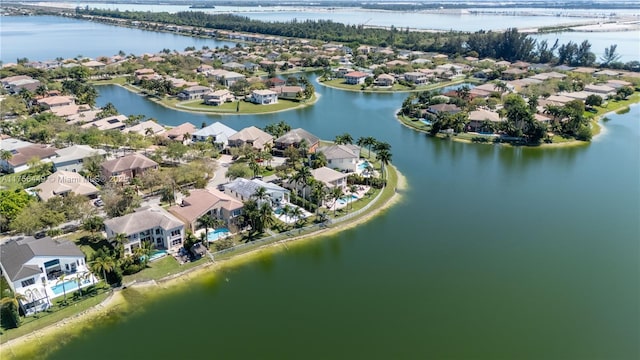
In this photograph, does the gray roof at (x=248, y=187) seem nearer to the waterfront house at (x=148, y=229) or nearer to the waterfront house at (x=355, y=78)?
the waterfront house at (x=148, y=229)

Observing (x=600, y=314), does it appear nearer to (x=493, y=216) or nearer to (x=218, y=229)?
(x=493, y=216)

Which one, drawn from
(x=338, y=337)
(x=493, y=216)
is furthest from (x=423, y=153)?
(x=338, y=337)

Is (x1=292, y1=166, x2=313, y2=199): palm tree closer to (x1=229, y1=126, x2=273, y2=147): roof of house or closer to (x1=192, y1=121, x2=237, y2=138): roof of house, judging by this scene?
(x1=229, y1=126, x2=273, y2=147): roof of house

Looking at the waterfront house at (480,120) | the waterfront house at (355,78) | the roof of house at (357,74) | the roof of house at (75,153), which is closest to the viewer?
the roof of house at (75,153)

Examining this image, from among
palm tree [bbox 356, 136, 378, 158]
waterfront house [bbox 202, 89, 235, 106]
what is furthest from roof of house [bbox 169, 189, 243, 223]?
waterfront house [bbox 202, 89, 235, 106]

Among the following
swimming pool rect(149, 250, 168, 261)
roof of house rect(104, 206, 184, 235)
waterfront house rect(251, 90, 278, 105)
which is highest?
waterfront house rect(251, 90, 278, 105)

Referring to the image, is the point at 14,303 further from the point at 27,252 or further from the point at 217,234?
the point at 217,234

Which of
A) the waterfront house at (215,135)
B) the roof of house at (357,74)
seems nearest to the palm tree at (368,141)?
the waterfront house at (215,135)
